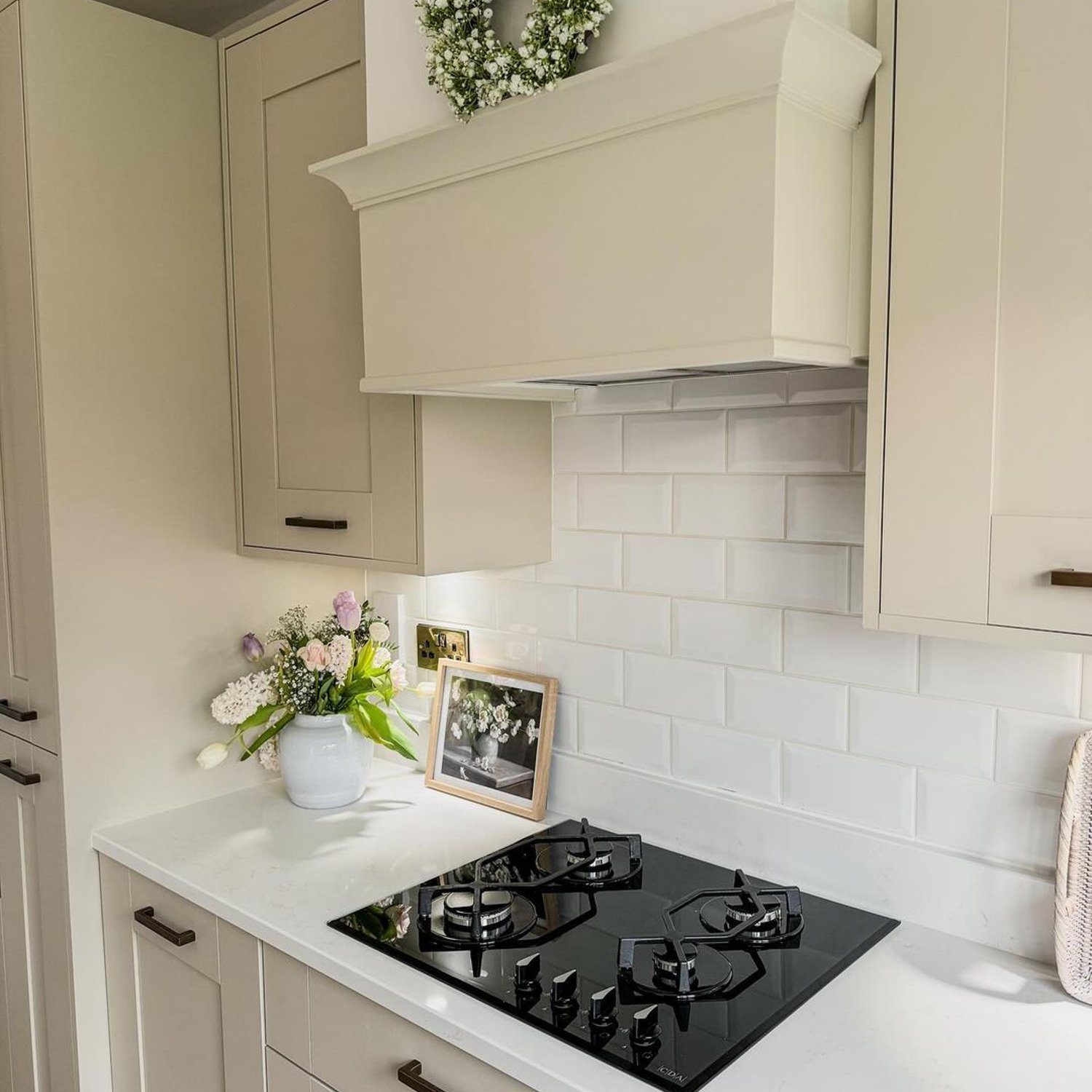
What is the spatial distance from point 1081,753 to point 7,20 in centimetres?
196

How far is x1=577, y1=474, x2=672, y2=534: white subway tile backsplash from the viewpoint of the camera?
5.55ft

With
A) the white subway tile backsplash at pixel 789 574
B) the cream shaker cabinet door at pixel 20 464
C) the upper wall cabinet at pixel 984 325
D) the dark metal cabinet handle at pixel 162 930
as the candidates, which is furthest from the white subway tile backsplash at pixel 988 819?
the cream shaker cabinet door at pixel 20 464

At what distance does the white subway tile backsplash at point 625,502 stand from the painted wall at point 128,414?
712 millimetres

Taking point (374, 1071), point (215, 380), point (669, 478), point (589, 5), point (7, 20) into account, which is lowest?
point (374, 1071)

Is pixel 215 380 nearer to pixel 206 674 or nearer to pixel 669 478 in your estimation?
pixel 206 674

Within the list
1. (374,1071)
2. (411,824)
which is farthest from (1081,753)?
(411,824)

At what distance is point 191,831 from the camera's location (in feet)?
6.09

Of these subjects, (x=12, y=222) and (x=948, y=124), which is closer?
(x=948, y=124)

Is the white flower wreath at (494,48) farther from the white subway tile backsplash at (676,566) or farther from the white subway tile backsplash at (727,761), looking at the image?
the white subway tile backsplash at (727,761)

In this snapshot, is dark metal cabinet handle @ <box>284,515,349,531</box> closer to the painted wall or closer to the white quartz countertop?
the painted wall

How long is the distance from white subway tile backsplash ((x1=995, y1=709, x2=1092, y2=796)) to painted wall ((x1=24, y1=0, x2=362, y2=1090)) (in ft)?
4.56

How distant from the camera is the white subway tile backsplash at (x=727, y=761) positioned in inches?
62.8

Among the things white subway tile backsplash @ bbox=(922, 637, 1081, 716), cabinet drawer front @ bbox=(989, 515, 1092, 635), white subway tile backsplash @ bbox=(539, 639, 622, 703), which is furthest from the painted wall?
cabinet drawer front @ bbox=(989, 515, 1092, 635)

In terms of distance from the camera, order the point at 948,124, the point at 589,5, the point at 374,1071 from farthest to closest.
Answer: the point at 374,1071 → the point at 589,5 → the point at 948,124
